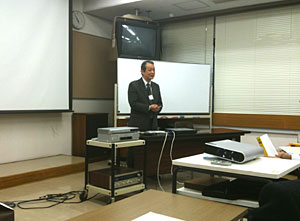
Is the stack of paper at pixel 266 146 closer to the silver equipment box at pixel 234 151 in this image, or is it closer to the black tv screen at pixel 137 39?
the silver equipment box at pixel 234 151

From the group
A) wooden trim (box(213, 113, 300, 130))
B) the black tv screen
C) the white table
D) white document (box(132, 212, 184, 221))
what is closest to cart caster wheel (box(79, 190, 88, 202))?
the white table

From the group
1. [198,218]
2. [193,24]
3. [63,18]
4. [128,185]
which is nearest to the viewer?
[198,218]

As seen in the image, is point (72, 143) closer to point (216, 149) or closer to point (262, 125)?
point (262, 125)

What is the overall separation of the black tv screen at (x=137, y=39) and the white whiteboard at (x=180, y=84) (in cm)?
31

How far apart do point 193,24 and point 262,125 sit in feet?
7.39

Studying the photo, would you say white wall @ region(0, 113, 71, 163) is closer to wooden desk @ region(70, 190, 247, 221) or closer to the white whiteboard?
the white whiteboard

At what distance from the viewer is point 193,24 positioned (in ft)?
18.6

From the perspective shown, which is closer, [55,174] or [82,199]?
[82,199]

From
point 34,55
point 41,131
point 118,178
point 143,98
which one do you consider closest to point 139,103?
point 143,98

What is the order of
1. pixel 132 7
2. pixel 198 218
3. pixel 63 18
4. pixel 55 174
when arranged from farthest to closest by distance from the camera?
pixel 132 7 < pixel 63 18 < pixel 55 174 < pixel 198 218

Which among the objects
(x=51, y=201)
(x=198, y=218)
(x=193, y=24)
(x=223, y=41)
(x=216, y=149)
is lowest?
(x=51, y=201)

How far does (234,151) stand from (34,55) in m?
3.65

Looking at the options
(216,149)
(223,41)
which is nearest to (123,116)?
(223,41)

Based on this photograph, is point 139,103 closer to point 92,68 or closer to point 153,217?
point 92,68
